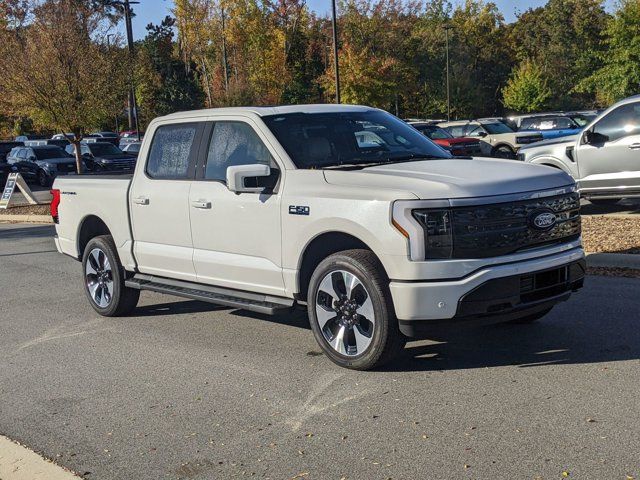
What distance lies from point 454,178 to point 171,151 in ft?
9.87

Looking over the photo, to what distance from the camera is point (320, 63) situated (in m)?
63.6

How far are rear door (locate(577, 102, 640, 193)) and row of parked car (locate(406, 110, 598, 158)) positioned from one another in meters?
10.7

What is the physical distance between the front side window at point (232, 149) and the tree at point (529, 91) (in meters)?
57.1

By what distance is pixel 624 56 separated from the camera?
35000mm

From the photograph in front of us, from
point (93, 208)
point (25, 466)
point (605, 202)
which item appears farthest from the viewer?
point (605, 202)

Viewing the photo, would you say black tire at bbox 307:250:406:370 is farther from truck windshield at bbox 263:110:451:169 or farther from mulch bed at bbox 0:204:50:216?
mulch bed at bbox 0:204:50:216

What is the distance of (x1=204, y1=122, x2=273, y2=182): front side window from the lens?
6.53 meters

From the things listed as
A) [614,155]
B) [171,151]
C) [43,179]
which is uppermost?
[171,151]

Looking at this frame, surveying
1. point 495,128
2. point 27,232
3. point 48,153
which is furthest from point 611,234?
point 48,153

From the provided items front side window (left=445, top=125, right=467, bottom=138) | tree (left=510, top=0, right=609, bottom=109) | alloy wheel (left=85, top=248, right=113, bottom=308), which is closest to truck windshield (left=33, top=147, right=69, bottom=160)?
front side window (left=445, top=125, right=467, bottom=138)

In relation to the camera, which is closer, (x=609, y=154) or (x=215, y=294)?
(x=215, y=294)

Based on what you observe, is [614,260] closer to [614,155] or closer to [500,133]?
[614,155]

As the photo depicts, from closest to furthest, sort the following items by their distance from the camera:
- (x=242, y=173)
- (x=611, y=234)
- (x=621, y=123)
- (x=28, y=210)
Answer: (x=242, y=173) < (x=611, y=234) < (x=621, y=123) < (x=28, y=210)

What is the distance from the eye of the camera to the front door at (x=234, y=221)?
20.5ft
